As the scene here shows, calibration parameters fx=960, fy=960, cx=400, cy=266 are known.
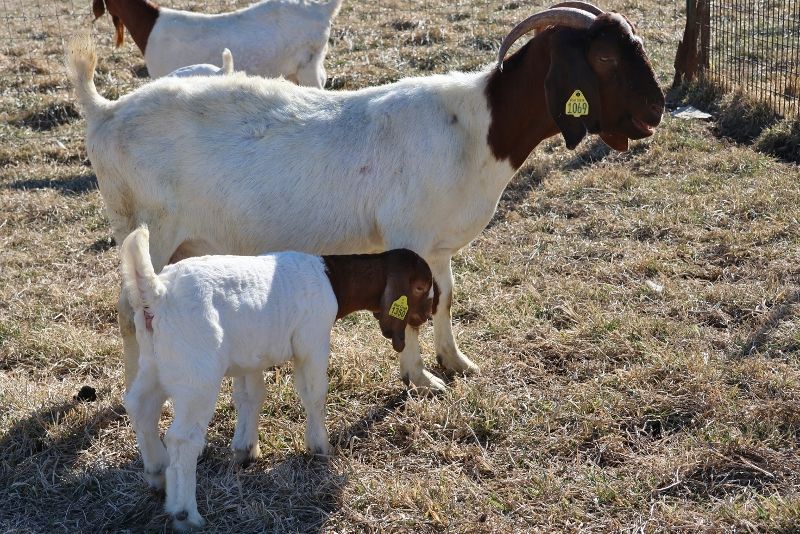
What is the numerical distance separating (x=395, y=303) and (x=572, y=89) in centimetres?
136

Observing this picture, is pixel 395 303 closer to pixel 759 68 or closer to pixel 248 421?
pixel 248 421

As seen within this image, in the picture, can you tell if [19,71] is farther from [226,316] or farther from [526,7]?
[226,316]

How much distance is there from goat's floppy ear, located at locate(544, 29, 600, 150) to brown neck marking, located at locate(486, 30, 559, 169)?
0.14 meters

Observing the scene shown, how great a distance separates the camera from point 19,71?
1202cm

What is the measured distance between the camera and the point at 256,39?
29.8 feet

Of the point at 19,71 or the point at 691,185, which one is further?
the point at 19,71

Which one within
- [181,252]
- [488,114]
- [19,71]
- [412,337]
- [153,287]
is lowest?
[19,71]

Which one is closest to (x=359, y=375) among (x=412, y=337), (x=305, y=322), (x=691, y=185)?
(x=412, y=337)

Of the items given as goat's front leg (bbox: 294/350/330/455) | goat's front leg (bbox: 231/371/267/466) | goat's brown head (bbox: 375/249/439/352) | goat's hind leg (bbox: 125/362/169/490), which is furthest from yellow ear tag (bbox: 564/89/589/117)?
goat's hind leg (bbox: 125/362/169/490)

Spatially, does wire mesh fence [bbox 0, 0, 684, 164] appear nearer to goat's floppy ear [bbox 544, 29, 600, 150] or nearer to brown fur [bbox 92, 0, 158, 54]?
brown fur [bbox 92, 0, 158, 54]

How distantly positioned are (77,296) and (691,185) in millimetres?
4840

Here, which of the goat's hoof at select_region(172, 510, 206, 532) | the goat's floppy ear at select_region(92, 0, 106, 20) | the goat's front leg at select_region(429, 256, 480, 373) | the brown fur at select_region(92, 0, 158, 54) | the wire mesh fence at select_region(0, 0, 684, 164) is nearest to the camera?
the goat's hoof at select_region(172, 510, 206, 532)

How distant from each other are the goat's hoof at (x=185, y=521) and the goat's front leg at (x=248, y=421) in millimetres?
525

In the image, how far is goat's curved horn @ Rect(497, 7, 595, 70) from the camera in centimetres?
470
